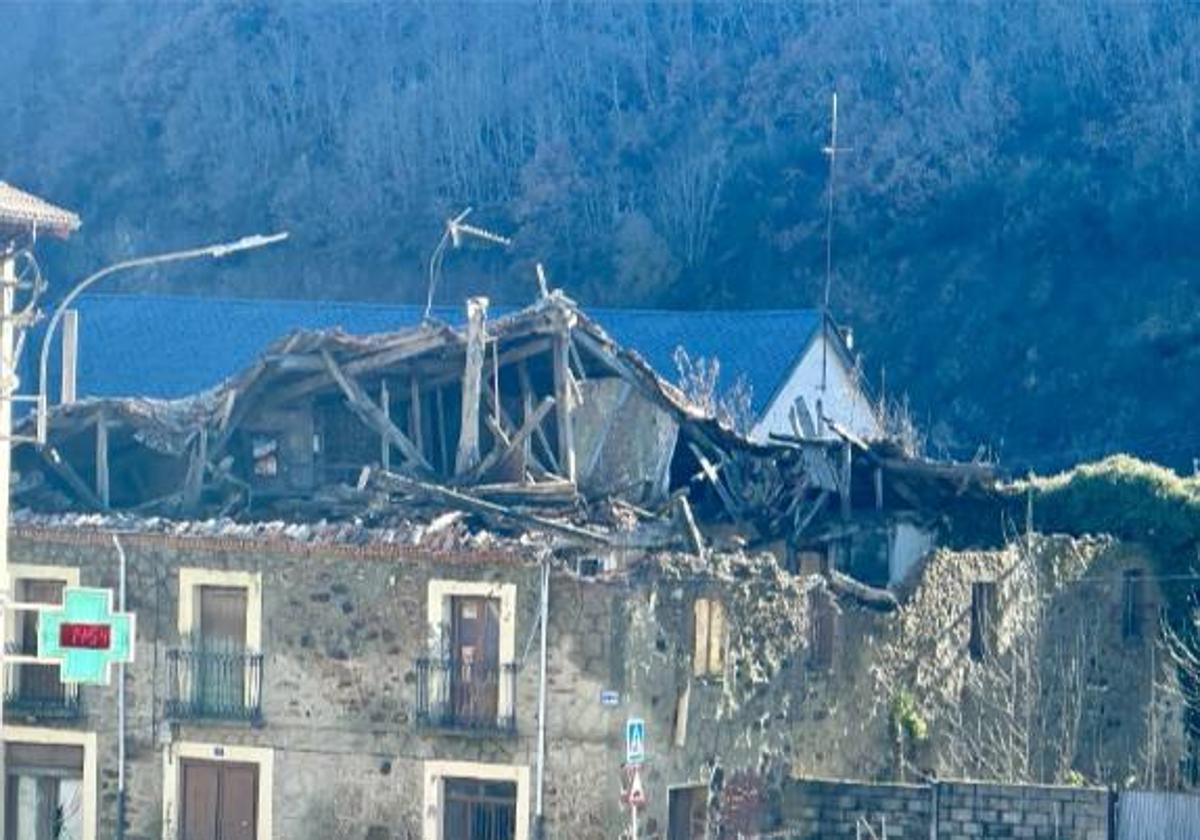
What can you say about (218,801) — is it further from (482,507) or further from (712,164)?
(712,164)

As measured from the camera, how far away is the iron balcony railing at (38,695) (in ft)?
111

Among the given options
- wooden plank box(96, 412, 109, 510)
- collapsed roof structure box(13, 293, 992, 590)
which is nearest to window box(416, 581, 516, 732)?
collapsed roof structure box(13, 293, 992, 590)

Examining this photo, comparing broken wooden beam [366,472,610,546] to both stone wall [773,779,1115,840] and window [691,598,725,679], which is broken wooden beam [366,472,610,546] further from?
stone wall [773,779,1115,840]

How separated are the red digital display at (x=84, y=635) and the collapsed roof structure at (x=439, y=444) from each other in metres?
5.63

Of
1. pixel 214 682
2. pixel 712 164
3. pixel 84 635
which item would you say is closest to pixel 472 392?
pixel 214 682

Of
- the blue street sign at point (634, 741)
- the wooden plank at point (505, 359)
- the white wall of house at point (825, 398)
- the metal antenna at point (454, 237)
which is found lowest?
the blue street sign at point (634, 741)

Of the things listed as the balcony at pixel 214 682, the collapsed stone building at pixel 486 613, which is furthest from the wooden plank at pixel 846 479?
the balcony at pixel 214 682

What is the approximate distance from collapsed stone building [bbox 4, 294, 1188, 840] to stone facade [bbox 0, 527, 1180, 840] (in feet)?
0.12

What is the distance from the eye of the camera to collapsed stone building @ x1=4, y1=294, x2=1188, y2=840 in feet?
105

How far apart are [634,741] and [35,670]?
746 cm

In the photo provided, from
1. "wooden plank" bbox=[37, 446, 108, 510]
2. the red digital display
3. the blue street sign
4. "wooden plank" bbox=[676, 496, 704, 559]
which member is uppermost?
"wooden plank" bbox=[37, 446, 108, 510]

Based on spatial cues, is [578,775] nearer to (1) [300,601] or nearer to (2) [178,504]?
(1) [300,601]

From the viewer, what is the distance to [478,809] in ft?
105

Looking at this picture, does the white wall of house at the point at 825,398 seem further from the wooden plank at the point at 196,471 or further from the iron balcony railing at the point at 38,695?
the iron balcony railing at the point at 38,695
